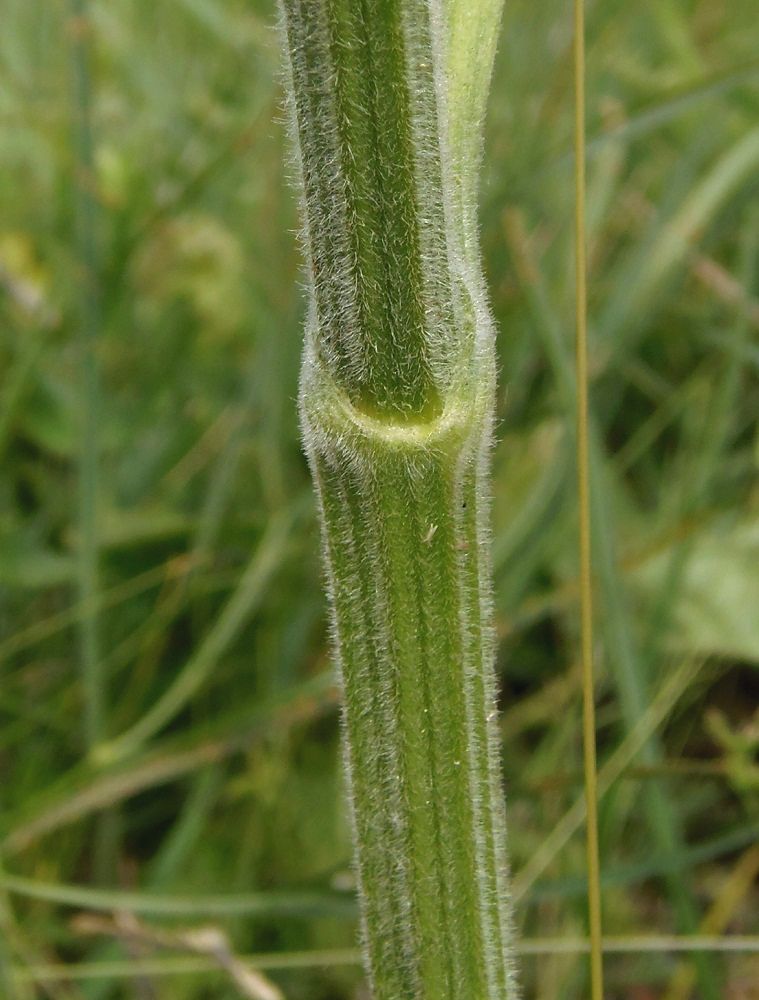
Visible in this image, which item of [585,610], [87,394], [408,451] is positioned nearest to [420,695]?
[408,451]

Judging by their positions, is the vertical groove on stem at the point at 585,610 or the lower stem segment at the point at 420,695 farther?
→ the vertical groove on stem at the point at 585,610

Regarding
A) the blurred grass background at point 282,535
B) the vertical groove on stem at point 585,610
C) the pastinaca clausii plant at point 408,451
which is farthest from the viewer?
the blurred grass background at point 282,535

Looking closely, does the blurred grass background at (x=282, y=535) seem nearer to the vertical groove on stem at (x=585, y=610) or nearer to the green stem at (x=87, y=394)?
the green stem at (x=87, y=394)

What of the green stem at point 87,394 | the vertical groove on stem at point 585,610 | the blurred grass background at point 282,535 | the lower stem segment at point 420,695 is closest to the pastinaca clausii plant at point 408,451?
the lower stem segment at point 420,695

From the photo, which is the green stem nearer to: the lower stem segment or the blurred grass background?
the blurred grass background

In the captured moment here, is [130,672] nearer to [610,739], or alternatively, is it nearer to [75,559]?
[75,559]

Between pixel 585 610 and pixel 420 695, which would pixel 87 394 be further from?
pixel 420 695

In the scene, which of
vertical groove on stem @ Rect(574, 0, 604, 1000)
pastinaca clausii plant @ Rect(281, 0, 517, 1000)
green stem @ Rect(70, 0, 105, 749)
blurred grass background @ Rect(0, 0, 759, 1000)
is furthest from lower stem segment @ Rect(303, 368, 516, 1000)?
green stem @ Rect(70, 0, 105, 749)
